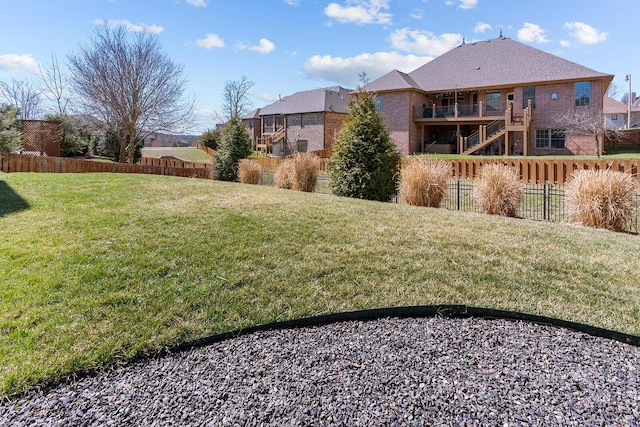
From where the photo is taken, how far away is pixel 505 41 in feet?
85.4

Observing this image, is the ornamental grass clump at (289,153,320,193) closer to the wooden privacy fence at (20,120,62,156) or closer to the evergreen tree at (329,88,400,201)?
the evergreen tree at (329,88,400,201)

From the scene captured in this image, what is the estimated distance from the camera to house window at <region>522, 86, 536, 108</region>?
76.0 ft

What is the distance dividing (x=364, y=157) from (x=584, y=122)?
18.4 meters

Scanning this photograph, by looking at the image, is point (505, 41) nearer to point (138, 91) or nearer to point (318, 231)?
point (138, 91)

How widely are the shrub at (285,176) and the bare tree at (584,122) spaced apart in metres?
18.5

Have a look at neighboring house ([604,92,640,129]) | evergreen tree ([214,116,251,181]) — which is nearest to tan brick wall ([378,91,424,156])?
evergreen tree ([214,116,251,181])

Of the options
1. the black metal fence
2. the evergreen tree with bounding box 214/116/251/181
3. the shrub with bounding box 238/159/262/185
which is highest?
the evergreen tree with bounding box 214/116/251/181

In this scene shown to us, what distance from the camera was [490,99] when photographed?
82.4 feet

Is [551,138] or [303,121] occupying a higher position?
[303,121]

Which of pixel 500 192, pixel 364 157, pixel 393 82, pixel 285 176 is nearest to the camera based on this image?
pixel 500 192

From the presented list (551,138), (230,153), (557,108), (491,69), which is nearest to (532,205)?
(230,153)

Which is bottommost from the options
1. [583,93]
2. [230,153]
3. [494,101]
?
[230,153]

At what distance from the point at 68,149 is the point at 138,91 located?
6.81 m

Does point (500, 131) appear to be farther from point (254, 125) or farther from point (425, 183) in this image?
point (254, 125)
